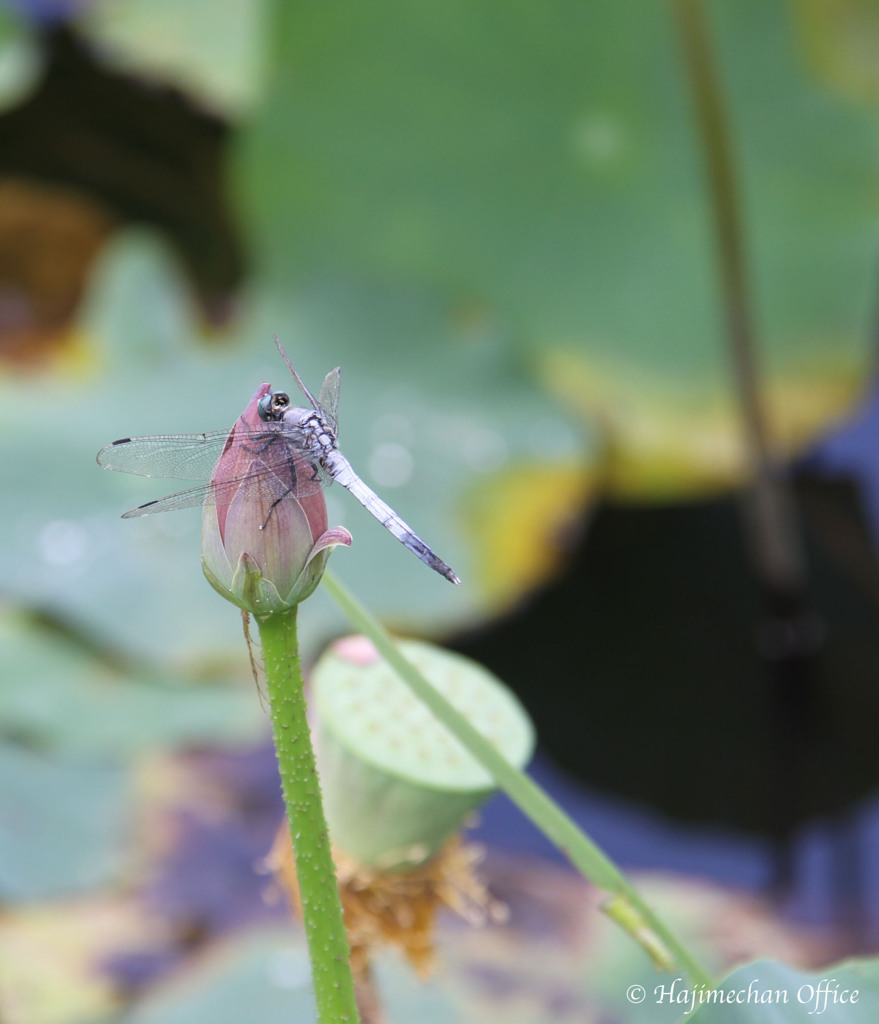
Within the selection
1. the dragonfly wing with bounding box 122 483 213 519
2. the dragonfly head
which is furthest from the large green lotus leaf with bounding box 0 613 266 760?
the dragonfly head

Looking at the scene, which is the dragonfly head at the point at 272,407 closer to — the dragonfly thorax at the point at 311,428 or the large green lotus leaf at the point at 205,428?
the dragonfly thorax at the point at 311,428

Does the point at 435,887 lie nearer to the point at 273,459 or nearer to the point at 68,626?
the point at 273,459

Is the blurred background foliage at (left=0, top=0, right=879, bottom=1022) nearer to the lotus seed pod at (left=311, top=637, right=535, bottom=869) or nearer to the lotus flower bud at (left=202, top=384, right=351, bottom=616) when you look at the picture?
the lotus seed pod at (left=311, top=637, right=535, bottom=869)

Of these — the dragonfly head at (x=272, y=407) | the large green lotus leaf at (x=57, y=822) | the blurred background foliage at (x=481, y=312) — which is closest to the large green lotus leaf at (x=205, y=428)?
the blurred background foliage at (x=481, y=312)

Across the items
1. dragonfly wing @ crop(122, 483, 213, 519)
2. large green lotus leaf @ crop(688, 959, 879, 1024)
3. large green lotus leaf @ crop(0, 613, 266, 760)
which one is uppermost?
dragonfly wing @ crop(122, 483, 213, 519)

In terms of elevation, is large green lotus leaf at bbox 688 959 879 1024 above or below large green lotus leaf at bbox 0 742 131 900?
above
